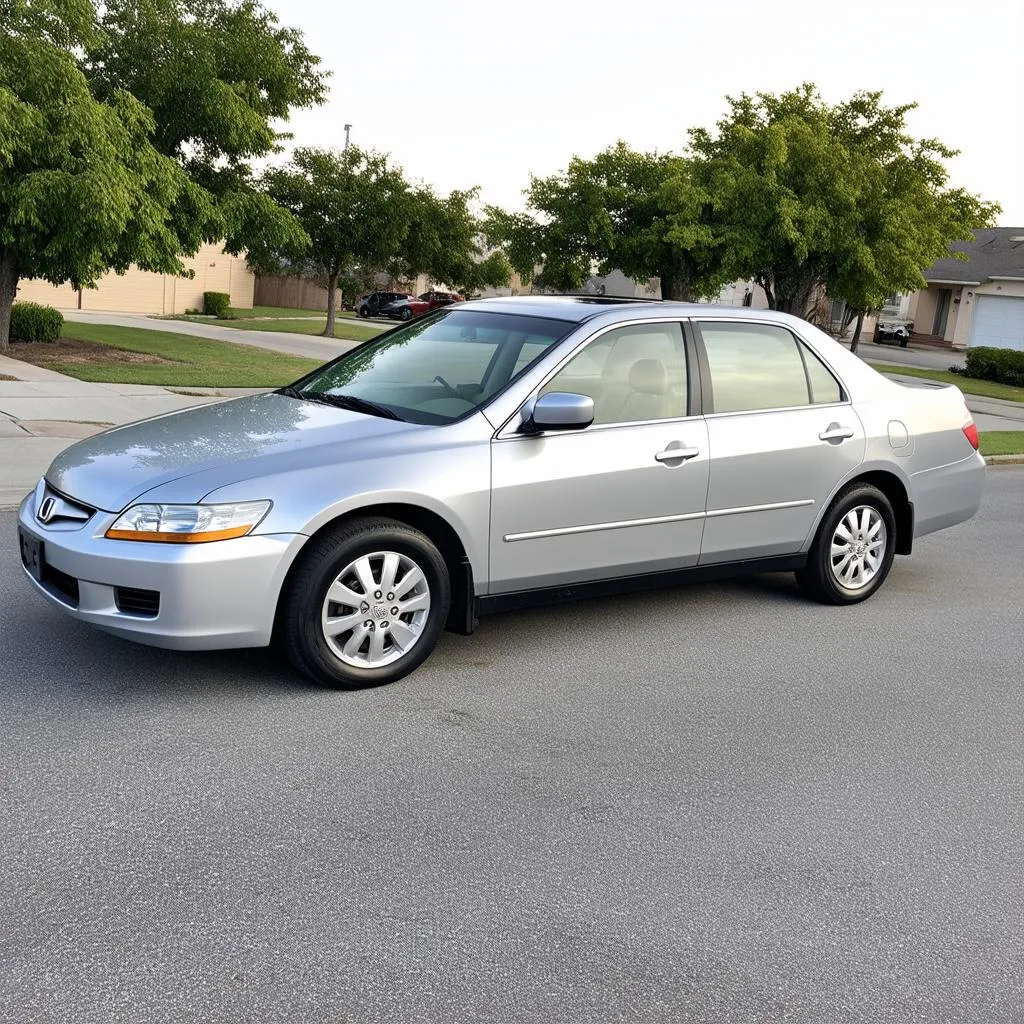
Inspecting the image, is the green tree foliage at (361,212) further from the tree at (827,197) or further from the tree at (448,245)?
the tree at (827,197)

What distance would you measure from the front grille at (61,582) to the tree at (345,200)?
2961cm

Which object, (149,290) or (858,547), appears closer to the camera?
(858,547)

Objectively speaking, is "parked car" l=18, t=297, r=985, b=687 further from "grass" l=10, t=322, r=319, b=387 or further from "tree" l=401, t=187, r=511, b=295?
"tree" l=401, t=187, r=511, b=295

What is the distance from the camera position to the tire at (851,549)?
22.9ft

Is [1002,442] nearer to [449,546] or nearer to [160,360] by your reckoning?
[160,360]

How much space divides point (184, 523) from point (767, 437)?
3.17 meters

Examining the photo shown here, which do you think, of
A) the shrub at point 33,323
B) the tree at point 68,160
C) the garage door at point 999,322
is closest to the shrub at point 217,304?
the shrub at point 33,323

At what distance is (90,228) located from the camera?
17031 mm

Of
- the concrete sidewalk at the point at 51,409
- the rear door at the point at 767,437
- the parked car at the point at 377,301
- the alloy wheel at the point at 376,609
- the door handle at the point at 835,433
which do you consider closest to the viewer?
the alloy wheel at the point at 376,609

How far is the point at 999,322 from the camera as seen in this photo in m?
51.7

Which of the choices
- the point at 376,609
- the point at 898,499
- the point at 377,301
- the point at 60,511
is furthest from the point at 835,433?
the point at 377,301

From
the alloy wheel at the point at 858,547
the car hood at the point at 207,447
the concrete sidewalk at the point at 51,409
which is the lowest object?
the concrete sidewalk at the point at 51,409

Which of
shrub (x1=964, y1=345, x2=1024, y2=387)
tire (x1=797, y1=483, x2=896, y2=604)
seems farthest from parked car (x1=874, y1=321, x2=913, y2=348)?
tire (x1=797, y1=483, x2=896, y2=604)

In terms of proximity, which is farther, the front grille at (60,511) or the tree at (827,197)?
the tree at (827,197)
